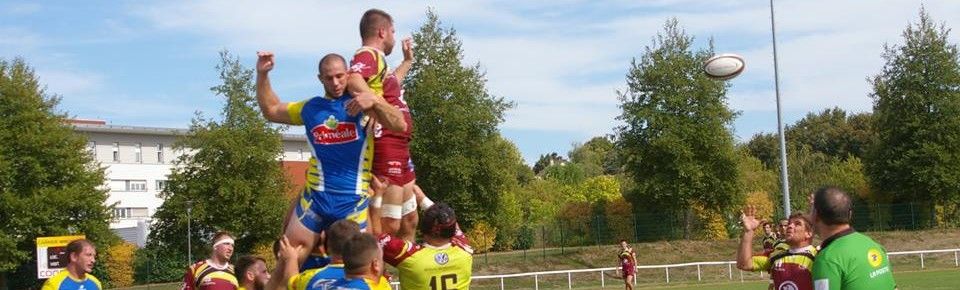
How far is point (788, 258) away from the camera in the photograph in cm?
1109

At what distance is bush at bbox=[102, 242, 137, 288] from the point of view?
5656cm

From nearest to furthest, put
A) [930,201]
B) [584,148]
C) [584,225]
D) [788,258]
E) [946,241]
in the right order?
[788,258] → [946,241] → [584,225] → [930,201] → [584,148]

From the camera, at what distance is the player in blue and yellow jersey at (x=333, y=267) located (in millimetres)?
6672

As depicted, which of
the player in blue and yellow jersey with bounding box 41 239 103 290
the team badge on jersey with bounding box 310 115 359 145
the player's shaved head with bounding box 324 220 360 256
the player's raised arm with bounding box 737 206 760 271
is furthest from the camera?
the player in blue and yellow jersey with bounding box 41 239 103 290

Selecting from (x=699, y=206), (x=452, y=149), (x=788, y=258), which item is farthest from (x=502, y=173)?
(x=788, y=258)

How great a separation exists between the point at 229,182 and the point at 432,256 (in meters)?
51.3

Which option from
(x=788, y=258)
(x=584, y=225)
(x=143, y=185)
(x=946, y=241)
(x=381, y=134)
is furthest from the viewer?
(x=143, y=185)

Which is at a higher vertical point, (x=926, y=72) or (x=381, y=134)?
(x=926, y=72)

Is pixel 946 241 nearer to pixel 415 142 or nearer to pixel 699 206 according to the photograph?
pixel 699 206

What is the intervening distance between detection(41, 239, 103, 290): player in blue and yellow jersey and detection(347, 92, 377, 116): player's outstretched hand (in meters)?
6.39

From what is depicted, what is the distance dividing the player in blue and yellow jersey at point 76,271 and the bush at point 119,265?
1786 inches

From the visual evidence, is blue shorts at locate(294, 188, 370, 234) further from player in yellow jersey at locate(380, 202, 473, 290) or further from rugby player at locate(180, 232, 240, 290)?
rugby player at locate(180, 232, 240, 290)

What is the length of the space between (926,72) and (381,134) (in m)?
57.2

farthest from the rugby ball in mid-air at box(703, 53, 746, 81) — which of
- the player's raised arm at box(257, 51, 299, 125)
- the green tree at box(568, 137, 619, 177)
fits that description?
the green tree at box(568, 137, 619, 177)
